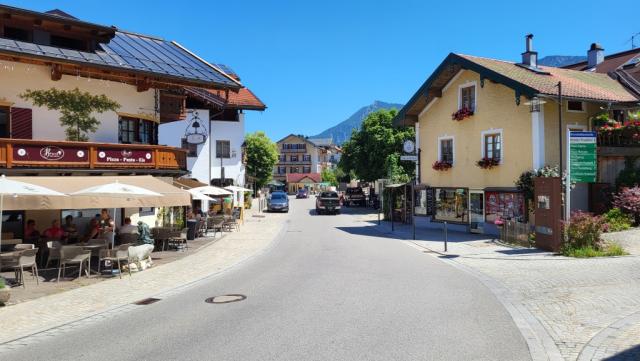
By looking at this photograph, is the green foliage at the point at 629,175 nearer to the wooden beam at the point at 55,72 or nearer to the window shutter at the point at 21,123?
the wooden beam at the point at 55,72

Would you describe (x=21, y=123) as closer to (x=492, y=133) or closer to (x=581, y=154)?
(x=581, y=154)

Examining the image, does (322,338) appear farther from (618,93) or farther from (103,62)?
(618,93)

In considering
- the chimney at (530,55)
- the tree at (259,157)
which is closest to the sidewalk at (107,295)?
the chimney at (530,55)

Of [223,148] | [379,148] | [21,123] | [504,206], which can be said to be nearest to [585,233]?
[504,206]

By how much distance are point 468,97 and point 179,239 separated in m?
16.0

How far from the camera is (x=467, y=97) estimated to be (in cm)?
2469

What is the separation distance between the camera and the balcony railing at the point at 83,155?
15336 millimetres

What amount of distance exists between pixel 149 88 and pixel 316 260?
1138 centimetres

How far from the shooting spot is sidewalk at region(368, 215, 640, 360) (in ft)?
22.3

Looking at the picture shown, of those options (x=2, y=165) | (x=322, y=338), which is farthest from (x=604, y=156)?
(x=2, y=165)

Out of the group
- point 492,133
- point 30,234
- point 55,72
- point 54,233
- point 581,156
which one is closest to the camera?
point 54,233

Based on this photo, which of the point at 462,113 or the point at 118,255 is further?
the point at 462,113

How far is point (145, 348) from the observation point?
22.5 ft

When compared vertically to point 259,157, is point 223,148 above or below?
below
